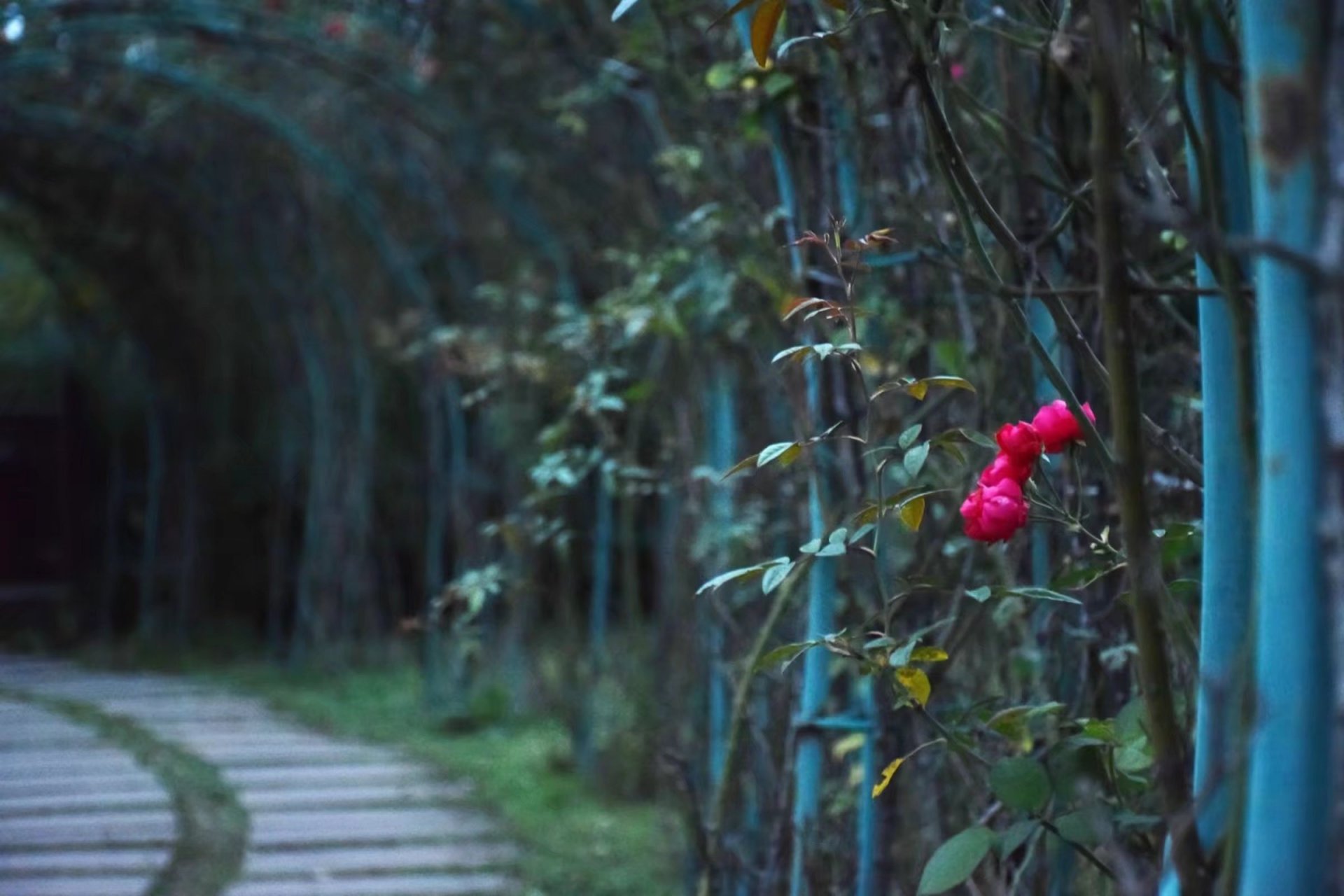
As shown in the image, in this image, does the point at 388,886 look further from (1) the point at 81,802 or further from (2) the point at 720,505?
(1) the point at 81,802

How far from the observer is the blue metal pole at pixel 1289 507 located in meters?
0.71

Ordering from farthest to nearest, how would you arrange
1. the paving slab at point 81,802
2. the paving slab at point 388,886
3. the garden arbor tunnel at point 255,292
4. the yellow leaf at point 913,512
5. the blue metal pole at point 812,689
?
the garden arbor tunnel at point 255,292, the paving slab at point 81,802, the paving slab at point 388,886, the blue metal pole at point 812,689, the yellow leaf at point 913,512

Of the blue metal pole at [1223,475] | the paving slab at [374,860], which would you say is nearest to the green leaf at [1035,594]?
the blue metal pole at [1223,475]

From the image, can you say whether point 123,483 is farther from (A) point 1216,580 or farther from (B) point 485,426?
(A) point 1216,580

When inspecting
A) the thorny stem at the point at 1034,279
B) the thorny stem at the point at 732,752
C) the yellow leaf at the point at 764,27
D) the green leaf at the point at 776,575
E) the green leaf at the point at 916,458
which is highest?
the yellow leaf at the point at 764,27

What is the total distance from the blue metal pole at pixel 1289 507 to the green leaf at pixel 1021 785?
37 centimetres

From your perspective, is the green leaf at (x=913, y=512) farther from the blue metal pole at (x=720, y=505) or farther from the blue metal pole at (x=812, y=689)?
the blue metal pole at (x=720, y=505)

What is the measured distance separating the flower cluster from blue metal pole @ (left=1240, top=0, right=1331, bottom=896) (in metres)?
0.41

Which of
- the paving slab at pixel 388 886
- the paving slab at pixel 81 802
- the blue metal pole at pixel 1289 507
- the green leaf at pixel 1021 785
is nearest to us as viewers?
the blue metal pole at pixel 1289 507

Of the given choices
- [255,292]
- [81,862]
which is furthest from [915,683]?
[255,292]

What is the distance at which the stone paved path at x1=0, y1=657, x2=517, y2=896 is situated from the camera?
134 inches

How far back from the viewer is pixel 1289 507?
0.72m

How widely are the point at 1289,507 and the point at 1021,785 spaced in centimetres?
46

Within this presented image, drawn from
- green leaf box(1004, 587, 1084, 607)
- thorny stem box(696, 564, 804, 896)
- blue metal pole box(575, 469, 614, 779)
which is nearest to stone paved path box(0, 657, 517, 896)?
blue metal pole box(575, 469, 614, 779)
